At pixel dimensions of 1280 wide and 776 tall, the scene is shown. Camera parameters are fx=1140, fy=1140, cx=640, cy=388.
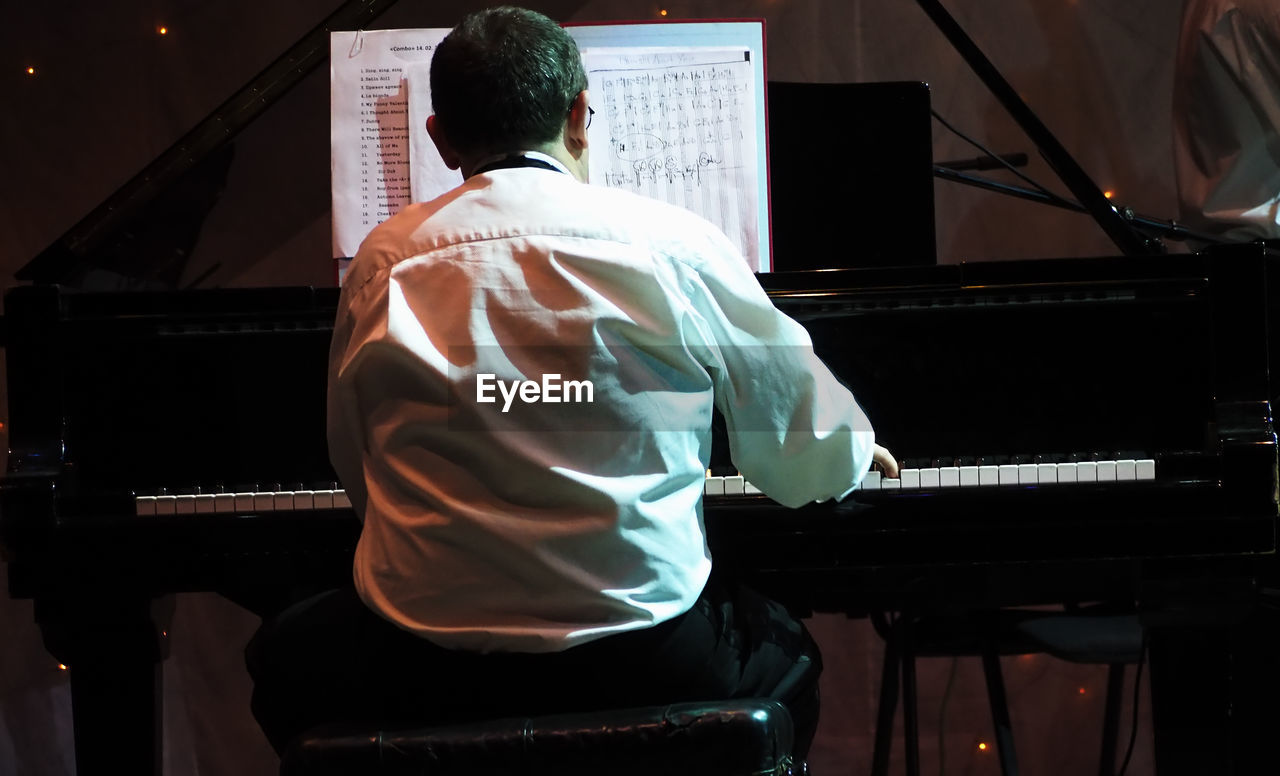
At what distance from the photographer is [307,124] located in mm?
2840

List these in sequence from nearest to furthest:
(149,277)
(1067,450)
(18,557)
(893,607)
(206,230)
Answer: (18,557) → (1067,450) → (893,607) → (149,277) → (206,230)

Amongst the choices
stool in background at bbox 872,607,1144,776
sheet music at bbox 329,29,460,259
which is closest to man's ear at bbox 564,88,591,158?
sheet music at bbox 329,29,460,259

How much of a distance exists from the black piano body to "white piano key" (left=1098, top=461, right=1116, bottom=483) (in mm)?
13

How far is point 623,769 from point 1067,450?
0.93m

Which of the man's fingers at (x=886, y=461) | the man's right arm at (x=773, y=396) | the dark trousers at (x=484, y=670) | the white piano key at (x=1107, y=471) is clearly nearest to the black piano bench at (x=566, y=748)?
the dark trousers at (x=484, y=670)

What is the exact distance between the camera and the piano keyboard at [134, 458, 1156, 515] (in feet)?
5.10

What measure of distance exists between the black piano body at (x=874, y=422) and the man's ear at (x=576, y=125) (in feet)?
1.62

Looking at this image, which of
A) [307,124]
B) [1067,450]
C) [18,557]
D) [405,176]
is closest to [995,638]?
[1067,450]

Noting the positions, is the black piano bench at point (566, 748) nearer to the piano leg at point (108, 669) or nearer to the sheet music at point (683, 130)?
→ the piano leg at point (108, 669)

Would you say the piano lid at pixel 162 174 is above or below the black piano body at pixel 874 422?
above

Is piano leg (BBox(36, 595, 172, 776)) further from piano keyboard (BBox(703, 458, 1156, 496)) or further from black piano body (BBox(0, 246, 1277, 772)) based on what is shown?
piano keyboard (BBox(703, 458, 1156, 496))

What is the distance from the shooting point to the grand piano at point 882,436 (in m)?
1.55

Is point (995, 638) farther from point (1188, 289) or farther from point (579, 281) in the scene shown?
point (579, 281)

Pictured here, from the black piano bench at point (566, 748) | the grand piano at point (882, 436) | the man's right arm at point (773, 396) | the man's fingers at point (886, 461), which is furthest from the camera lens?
the grand piano at point (882, 436)
